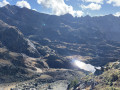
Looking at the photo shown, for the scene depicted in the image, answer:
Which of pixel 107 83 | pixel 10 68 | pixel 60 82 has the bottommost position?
pixel 107 83

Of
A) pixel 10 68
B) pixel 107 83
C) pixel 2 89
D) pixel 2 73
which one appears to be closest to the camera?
pixel 107 83

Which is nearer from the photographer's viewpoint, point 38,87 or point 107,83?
point 107,83

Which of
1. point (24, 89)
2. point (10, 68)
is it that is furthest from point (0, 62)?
point (24, 89)

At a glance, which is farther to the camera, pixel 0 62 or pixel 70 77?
pixel 70 77

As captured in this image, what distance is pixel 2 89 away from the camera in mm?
137375

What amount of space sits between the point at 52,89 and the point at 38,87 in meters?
13.7

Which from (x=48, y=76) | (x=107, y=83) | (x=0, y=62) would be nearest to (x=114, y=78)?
(x=107, y=83)

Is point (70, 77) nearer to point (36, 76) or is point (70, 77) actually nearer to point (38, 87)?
point (36, 76)

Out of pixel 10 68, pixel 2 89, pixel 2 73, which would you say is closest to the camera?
pixel 2 89

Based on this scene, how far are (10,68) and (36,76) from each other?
30.2 metres

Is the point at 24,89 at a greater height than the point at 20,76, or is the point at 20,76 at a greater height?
the point at 20,76

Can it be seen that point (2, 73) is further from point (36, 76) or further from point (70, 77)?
point (70, 77)

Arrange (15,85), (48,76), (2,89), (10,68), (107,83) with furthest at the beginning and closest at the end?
(48,76) → (10,68) → (15,85) → (2,89) → (107,83)

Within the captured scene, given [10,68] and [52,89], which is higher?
[10,68]
